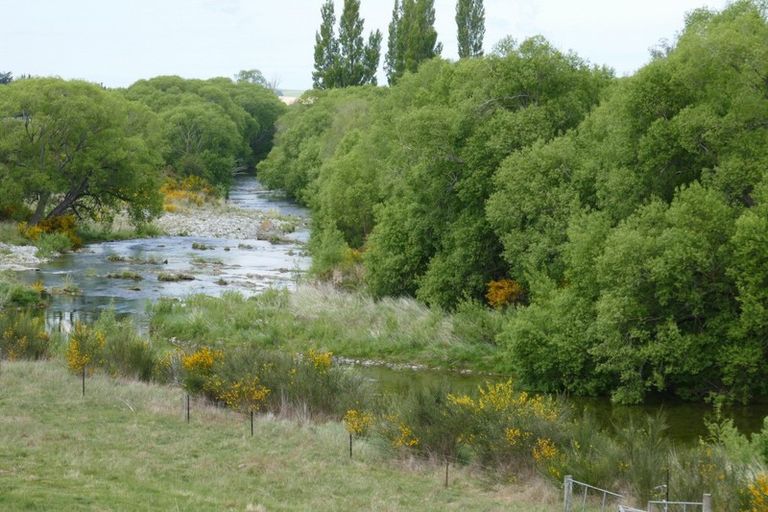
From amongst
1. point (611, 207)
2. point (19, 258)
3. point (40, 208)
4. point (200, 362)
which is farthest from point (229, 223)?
point (200, 362)

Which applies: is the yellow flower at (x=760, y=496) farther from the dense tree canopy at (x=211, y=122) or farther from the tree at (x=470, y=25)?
the tree at (x=470, y=25)

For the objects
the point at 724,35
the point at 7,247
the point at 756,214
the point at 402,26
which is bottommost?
the point at 7,247

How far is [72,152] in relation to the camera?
61656 mm

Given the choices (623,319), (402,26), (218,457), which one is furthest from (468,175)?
(402,26)

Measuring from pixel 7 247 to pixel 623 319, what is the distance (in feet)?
126

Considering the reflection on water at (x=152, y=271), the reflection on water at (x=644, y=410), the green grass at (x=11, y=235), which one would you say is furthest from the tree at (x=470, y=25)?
the reflection on water at (x=644, y=410)

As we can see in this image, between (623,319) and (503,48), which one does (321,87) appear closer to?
(503,48)

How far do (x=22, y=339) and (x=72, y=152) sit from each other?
3642cm

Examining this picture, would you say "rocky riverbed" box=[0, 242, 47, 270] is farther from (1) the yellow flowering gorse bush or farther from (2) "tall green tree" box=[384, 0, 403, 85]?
(2) "tall green tree" box=[384, 0, 403, 85]

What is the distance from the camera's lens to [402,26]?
9094 centimetres

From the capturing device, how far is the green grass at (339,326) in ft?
113

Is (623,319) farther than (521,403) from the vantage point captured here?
Yes

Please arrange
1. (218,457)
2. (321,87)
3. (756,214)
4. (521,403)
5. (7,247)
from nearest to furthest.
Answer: (218,457)
(521,403)
(756,214)
(7,247)
(321,87)

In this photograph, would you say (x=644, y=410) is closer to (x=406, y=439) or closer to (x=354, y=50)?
(x=406, y=439)
